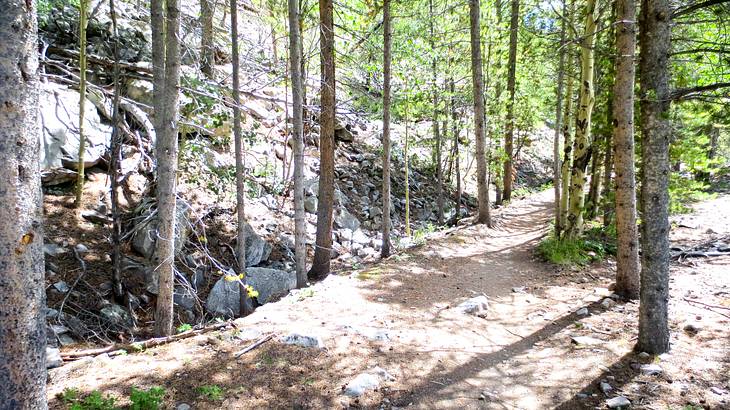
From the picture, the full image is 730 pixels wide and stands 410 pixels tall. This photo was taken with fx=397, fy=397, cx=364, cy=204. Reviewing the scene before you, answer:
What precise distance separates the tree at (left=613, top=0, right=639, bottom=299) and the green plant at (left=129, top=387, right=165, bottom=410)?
669 centimetres

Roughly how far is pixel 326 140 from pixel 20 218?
695 centimetres

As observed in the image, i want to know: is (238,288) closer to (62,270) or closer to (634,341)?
(62,270)

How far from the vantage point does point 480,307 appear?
6.50 meters

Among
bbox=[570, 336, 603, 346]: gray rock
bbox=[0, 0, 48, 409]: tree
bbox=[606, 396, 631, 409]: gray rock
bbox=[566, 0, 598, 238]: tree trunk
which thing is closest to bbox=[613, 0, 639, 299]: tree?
bbox=[570, 336, 603, 346]: gray rock

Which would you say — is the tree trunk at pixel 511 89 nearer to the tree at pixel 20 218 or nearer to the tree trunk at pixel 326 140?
the tree trunk at pixel 326 140

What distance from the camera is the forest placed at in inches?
150

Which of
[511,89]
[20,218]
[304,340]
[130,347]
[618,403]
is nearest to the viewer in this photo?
[20,218]

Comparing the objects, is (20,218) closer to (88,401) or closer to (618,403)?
(88,401)

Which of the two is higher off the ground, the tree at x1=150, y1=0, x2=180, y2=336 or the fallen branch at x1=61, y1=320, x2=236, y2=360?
the tree at x1=150, y1=0, x2=180, y2=336

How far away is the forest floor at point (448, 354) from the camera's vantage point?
12.9 feet

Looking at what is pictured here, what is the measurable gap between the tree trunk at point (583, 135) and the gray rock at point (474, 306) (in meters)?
4.24

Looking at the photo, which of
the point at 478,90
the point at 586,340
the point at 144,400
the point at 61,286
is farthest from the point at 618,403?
the point at 478,90

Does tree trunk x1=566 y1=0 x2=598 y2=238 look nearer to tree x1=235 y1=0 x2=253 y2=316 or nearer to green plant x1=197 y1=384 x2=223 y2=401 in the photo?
tree x1=235 y1=0 x2=253 y2=316

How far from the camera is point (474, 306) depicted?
255 inches
